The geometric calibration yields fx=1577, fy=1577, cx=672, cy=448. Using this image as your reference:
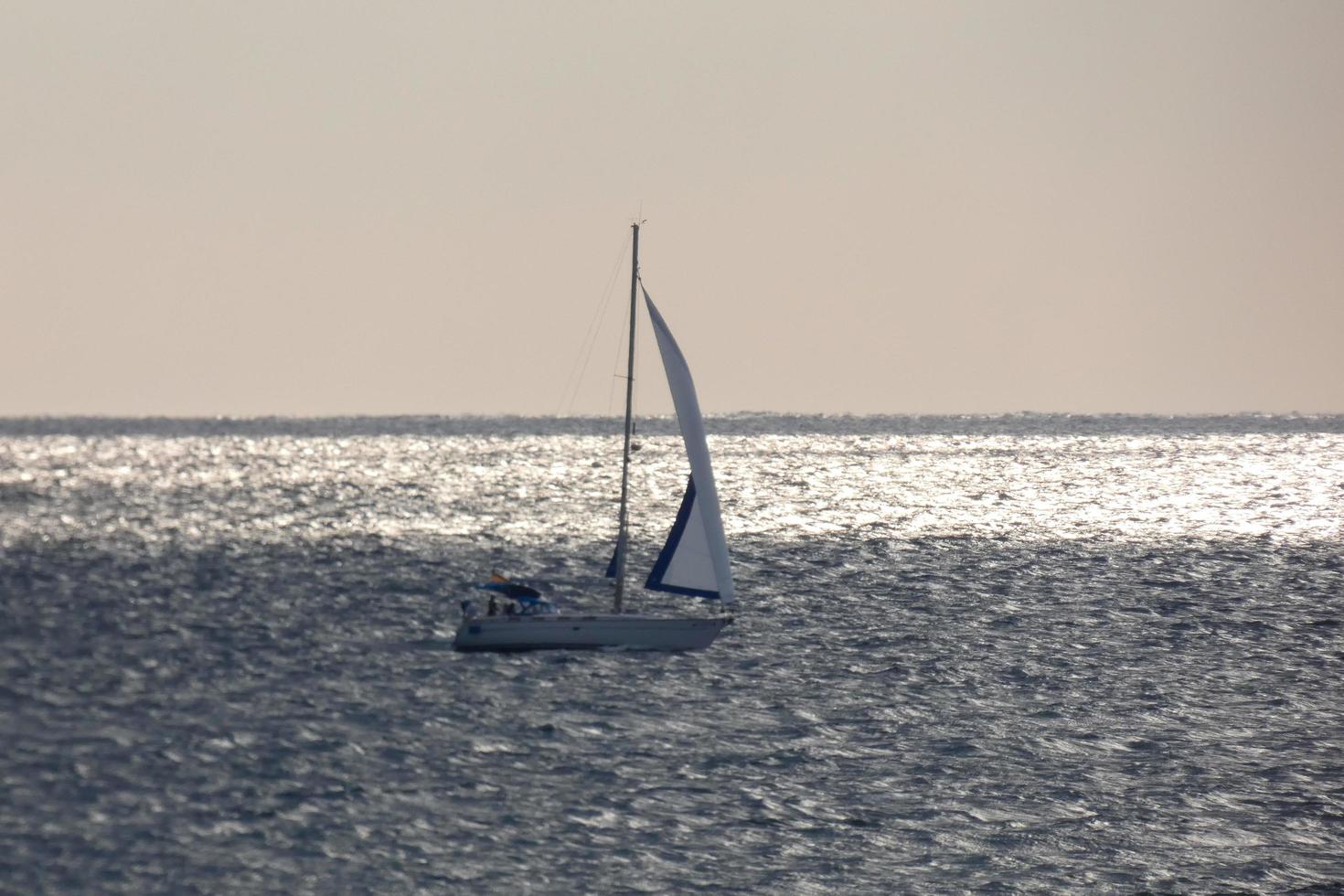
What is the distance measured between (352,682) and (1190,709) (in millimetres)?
23507

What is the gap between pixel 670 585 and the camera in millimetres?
50000

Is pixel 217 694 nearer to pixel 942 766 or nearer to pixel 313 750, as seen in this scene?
pixel 313 750

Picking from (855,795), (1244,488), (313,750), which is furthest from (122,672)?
(1244,488)

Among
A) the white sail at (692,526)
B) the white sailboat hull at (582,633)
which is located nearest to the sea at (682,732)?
the white sailboat hull at (582,633)

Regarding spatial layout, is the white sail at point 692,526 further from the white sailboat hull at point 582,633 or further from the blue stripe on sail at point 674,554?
the white sailboat hull at point 582,633

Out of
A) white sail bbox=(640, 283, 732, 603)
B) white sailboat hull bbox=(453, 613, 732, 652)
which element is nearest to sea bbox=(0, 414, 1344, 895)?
white sailboat hull bbox=(453, 613, 732, 652)

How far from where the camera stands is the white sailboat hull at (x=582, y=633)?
48719 millimetres

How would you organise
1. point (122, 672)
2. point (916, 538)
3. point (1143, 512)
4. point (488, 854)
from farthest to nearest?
point (1143, 512), point (916, 538), point (122, 672), point (488, 854)

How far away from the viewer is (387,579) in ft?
233

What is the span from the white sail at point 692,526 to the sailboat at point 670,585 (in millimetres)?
28

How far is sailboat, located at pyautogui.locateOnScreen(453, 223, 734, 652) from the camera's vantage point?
48.8 m

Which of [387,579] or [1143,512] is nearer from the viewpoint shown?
[387,579]

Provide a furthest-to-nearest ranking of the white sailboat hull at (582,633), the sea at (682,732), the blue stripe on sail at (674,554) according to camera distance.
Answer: the blue stripe on sail at (674,554) → the white sailboat hull at (582,633) → the sea at (682,732)

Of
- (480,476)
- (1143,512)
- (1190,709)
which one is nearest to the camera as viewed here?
(1190,709)
